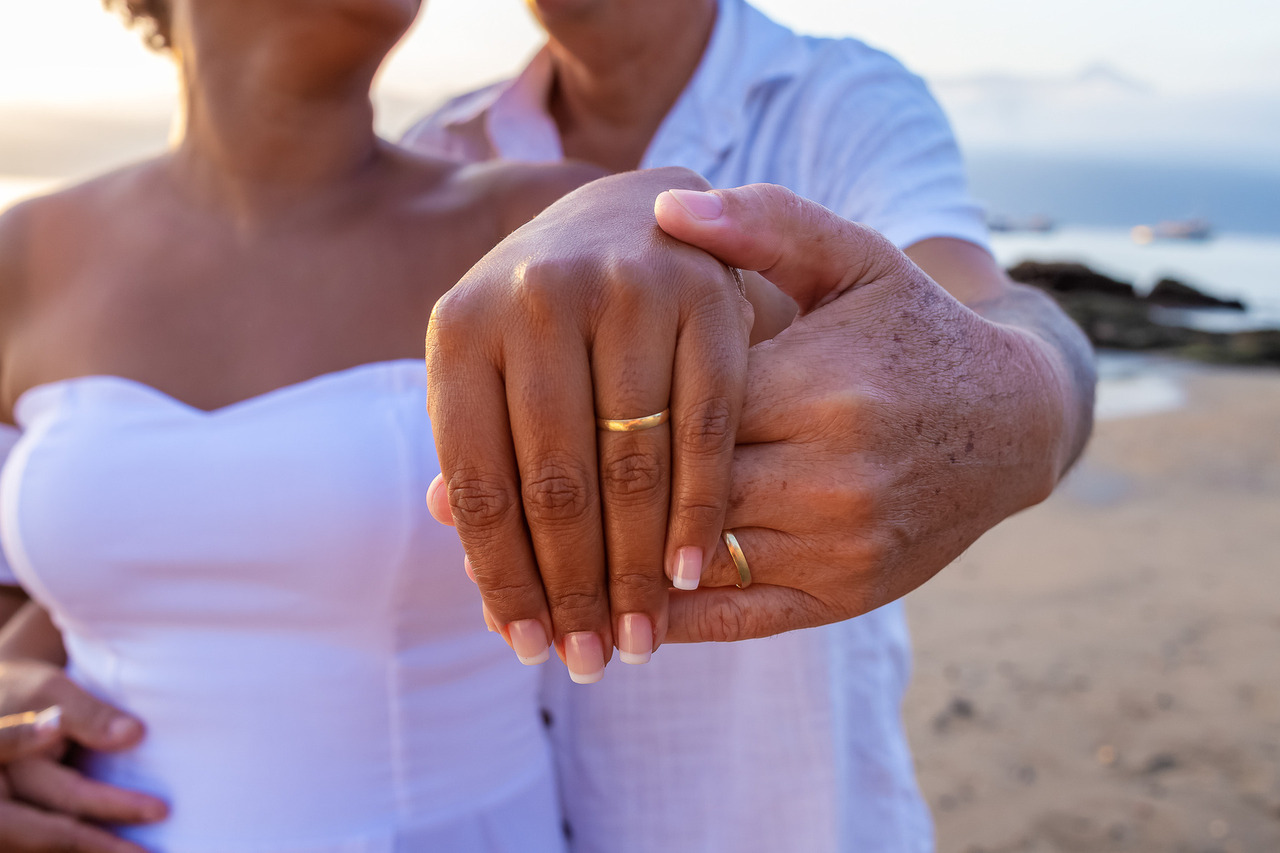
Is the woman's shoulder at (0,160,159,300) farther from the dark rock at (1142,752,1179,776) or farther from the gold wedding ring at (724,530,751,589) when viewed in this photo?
the dark rock at (1142,752,1179,776)

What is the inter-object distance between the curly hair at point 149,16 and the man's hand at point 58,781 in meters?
1.32

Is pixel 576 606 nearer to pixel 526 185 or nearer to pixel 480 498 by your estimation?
pixel 480 498

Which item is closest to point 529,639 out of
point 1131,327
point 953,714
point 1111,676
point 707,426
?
point 707,426

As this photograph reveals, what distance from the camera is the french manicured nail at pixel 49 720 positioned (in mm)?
1545

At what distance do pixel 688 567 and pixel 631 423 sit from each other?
0.17 meters

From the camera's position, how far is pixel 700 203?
898mm

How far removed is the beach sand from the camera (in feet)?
11.6

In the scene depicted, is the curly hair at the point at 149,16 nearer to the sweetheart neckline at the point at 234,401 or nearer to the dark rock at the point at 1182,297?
the sweetheart neckline at the point at 234,401

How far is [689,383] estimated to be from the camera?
859mm

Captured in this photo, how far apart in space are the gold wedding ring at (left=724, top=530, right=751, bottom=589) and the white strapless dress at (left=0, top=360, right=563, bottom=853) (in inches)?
26.6

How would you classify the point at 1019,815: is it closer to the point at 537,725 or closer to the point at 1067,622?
the point at 1067,622

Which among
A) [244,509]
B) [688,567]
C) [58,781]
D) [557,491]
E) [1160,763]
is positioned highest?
[557,491]

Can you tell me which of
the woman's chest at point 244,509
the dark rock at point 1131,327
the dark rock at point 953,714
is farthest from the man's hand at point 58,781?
the dark rock at point 1131,327

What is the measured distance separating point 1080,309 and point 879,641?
1747 cm
